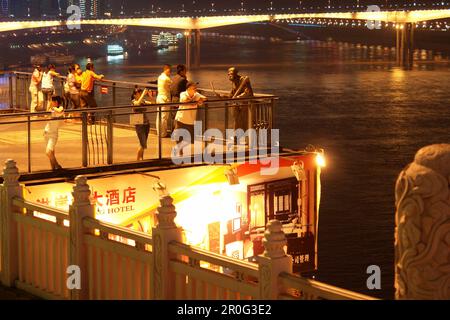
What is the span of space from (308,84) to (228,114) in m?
69.3

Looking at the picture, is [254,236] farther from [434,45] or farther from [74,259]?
[434,45]

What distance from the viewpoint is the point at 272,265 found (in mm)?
6590

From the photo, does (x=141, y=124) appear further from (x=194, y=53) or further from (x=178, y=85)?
(x=194, y=53)

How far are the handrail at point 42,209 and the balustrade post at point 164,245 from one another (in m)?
1.44

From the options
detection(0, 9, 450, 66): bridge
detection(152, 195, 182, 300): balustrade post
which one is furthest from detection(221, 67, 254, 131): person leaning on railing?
detection(0, 9, 450, 66): bridge

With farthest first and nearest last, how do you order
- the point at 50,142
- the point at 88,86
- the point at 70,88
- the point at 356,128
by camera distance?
the point at 356,128 < the point at 70,88 < the point at 88,86 < the point at 50,142

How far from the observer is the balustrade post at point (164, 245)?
25.1ft

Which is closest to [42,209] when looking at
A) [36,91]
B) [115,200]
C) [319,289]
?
[319,289]

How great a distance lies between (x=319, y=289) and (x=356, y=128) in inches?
2013

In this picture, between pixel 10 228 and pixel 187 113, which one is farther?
pixel 187 113

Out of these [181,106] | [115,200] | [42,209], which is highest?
[181,106]

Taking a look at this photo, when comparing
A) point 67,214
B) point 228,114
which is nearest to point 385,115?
point 228,114

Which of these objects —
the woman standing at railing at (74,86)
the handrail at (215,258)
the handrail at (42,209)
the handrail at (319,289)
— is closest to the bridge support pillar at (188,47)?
the woman standing at railing at (74,86)
